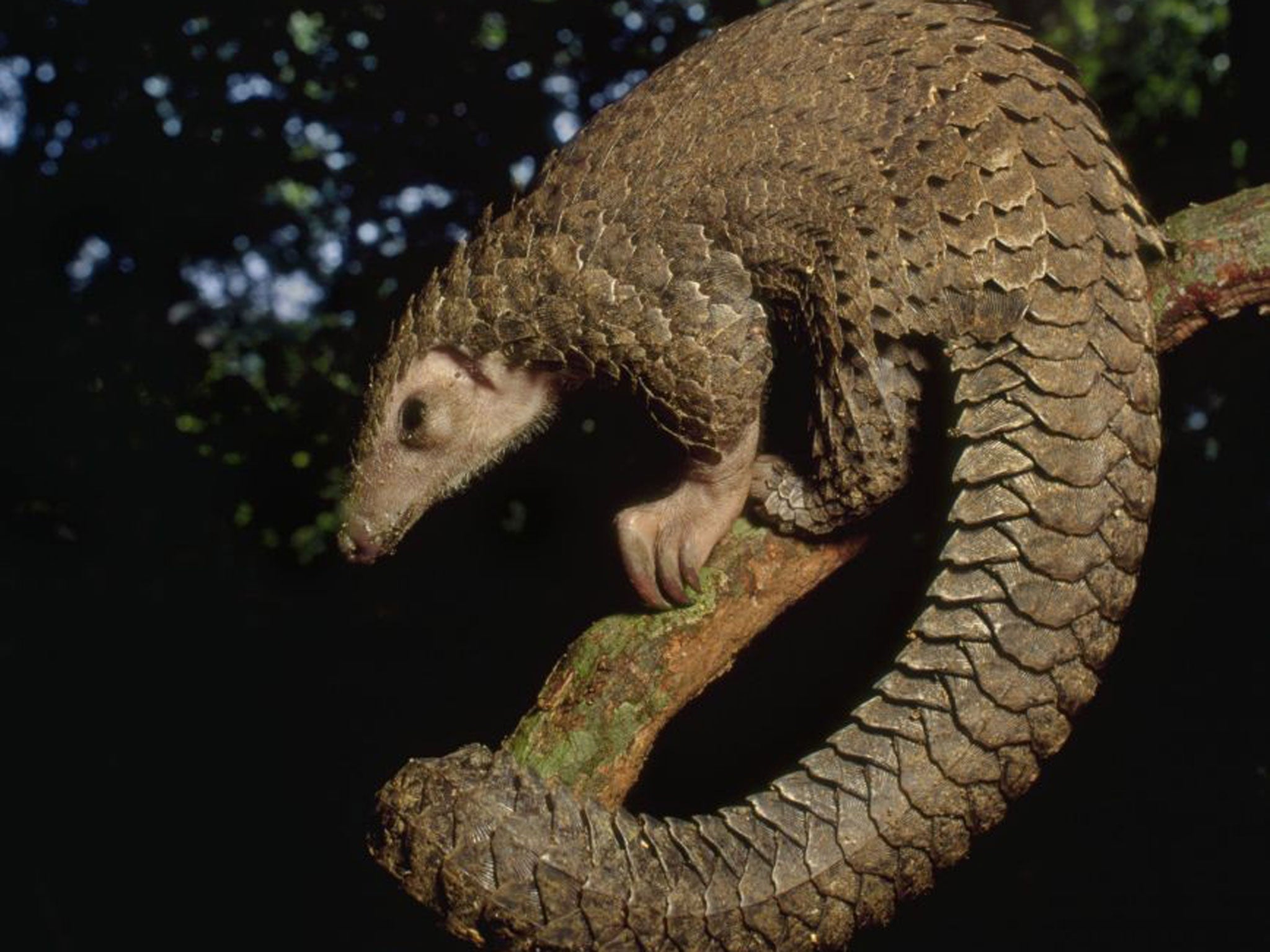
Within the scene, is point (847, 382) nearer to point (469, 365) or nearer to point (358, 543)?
Result: point (469, 365)

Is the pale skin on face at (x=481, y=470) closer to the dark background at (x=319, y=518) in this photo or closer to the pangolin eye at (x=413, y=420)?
the pangolin eye at (x=413, y=420)

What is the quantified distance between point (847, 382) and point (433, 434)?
65 cm

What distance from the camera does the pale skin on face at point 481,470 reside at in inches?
65.2

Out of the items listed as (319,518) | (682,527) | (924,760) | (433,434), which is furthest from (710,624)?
(319,518)

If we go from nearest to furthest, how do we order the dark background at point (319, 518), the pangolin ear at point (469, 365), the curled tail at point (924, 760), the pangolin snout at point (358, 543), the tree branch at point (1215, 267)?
the curled tail at point (924, 760), the tree branch at point (1215, 267), the pangolin ear at point (469, 365), the pangolin snout at point (358, 543), the dark background at point (319, 518)

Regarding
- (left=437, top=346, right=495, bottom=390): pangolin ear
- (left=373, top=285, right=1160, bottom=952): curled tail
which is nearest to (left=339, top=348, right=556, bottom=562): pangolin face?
(left=437, top=346, right=495, bottom=390): pangolin ear

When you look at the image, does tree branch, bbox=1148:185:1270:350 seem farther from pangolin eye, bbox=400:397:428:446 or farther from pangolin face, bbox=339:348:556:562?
pangolin eye, bbox=400:397:428:446

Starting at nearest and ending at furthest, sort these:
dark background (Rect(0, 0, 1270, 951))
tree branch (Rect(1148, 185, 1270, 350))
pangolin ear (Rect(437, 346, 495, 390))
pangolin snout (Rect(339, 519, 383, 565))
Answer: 1. tree branch (Rect(1148, 185, 1270, 350))
2. pangolin ear (Rect(437, 346, 495, 390))
3. pangolin snout (Rect(339, 519, 383, 565))
4. dark background (Rect(0, 0, 1270, 951))

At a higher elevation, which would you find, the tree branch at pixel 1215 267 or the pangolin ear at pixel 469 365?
the pangolin ear at pixel 469 365

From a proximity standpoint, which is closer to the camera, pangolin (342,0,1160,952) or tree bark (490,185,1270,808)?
pangolin (342,0,1160,952)

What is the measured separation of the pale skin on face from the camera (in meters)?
1.66

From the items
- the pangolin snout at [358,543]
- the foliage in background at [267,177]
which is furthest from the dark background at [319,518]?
the pangolin snout at [358,543]

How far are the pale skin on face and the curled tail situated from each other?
0.33 meters

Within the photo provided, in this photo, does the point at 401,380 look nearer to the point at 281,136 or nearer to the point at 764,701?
the point at 764,701
